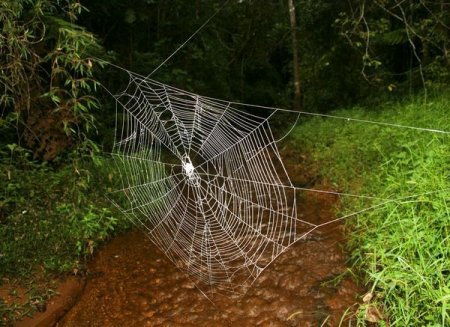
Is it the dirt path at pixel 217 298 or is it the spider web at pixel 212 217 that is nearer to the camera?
the dirt path at pixel 217 298

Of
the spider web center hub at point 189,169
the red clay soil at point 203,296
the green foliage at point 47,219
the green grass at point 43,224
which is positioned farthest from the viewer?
the spider web center hub at point 189,169

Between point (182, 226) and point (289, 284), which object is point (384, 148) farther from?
point (182, 226)

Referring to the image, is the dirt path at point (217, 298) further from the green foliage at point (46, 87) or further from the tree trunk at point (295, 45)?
the tree trunk at point (295, 45)

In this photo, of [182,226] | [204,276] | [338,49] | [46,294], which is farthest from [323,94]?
[46,294]

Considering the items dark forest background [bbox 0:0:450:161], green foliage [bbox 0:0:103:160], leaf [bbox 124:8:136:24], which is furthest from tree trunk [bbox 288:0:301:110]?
green foliage [bbox 0:0:103:160]

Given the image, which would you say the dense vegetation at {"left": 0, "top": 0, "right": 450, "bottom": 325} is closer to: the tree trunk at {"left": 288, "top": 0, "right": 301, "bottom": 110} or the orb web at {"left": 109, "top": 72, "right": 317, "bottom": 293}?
the tree trunk at {"left": 288, "top": 0, "right": 301, "bottom": 110}

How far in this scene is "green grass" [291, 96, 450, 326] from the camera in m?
2.61

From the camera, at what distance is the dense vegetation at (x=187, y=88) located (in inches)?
123

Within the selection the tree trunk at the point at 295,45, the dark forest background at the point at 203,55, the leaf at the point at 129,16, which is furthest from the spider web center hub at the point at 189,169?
the tree trunk at the point at 295,45

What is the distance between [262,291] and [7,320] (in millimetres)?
2136

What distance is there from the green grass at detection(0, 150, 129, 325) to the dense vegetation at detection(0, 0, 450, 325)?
14 millimetres

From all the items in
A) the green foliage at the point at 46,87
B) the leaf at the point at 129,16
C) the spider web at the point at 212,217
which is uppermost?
the leaf at the point at 129,16

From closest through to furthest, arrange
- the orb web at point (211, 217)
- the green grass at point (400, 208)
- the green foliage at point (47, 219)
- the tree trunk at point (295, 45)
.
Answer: the green grass at point (400, 208) < the green foliage at point (47, 219) < the orb web at point (211, 217) < the tree trunk at point (295, 45)

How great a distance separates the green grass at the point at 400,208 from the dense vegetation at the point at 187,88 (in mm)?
16
